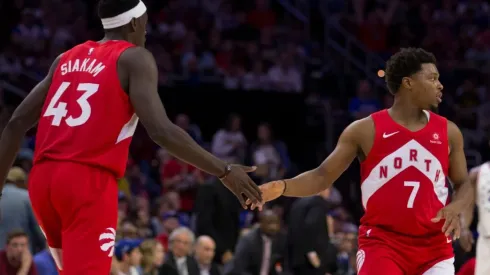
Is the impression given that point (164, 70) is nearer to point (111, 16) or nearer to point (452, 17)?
point (452, 17)

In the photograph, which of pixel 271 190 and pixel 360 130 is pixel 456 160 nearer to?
pixel 360 130

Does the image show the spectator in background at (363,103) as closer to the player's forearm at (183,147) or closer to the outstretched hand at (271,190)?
the outstretched hand at (271,190)

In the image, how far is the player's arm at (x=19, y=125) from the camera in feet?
17.4

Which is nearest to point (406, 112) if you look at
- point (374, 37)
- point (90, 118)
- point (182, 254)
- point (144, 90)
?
point (144, 90)

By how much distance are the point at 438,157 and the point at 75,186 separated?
7.40 ft

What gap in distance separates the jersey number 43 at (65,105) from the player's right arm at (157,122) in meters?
0.18

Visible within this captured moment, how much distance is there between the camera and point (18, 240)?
9523mm

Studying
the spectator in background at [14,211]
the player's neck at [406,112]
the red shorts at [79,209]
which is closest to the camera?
the red shorts at [79,209]

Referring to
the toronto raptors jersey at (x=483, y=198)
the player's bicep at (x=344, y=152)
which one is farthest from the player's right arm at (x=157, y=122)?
the toronto raptors jersey at (x=483, y=198)

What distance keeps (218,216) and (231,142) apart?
154 inches

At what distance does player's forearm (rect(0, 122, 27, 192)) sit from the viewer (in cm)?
529

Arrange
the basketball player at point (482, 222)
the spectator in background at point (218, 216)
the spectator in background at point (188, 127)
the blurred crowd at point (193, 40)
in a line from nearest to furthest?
the basketball player at point (482, 222), the spectator in background at point (218, 216), the spectator in background at point (188, 127), the blurred crowd at point (193, 40)

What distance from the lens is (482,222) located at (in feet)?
31.7

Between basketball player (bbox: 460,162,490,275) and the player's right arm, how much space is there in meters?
4.85
